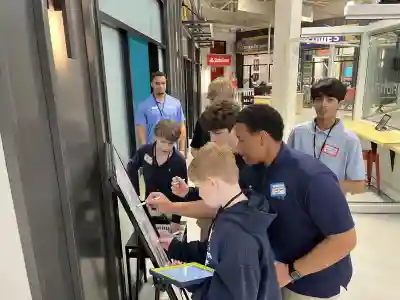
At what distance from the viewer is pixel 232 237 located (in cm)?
109

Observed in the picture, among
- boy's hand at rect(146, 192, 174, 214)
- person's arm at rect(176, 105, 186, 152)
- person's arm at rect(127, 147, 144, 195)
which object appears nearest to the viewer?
boy's hand at rect(146, 192, 174, 214)

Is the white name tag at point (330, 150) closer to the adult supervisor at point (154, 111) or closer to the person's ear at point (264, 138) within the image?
the person's ear at point (264, 138)

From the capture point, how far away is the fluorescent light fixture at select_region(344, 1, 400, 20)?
283 centimetres

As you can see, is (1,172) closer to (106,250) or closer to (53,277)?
(53,277)

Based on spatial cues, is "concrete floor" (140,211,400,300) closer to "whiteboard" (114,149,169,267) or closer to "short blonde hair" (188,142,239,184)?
"whiteboard" (114,149,169,267)

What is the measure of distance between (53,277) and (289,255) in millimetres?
896

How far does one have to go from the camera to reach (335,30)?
496 centimetres

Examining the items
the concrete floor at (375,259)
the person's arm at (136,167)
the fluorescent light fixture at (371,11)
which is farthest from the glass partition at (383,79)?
the person's arm at (136,167)

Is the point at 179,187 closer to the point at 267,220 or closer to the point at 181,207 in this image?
the point at 181,207

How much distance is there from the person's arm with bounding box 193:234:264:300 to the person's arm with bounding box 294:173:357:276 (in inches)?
11.0

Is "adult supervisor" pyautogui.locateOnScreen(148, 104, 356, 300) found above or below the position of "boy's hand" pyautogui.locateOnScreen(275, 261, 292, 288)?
above

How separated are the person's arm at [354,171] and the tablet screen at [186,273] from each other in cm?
140

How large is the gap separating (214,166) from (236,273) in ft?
1.19

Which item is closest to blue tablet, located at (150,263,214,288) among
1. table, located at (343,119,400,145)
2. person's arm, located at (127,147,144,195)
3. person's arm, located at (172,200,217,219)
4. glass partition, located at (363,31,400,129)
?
person's arm, located at (172,200,217,219)
